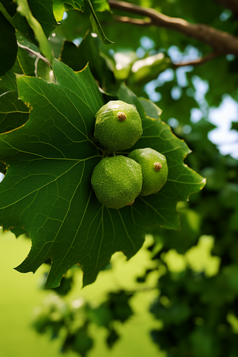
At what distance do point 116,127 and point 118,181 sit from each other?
0.33 ft

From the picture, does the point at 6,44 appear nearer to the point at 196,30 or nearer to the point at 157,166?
the point at 157,166

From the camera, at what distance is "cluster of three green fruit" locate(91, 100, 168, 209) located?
0.48m

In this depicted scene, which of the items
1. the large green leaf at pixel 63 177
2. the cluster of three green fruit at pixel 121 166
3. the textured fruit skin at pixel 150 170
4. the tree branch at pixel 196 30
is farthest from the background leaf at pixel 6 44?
the tree branch at pixel 196 30

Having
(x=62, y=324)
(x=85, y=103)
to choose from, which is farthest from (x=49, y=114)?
(x=62, y=324)

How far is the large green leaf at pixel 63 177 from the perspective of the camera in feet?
1.55

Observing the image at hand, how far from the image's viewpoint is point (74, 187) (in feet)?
1.72

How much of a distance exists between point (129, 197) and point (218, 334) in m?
1.89

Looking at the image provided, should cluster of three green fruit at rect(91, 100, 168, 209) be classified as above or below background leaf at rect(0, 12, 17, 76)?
below

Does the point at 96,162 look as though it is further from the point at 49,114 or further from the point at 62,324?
A: the point at 62,324

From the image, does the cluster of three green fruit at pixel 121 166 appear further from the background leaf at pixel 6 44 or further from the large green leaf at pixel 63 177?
the background leaf at pixel 6 44

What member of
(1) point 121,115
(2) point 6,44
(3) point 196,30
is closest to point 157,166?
(1) point 121,115

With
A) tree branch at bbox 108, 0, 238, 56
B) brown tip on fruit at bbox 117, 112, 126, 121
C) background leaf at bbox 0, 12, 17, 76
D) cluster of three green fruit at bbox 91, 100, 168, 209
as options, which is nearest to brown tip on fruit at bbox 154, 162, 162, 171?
cluster of three green fruit at bbox 91, 100, 168, 209

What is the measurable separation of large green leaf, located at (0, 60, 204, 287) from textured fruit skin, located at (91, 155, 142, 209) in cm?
6

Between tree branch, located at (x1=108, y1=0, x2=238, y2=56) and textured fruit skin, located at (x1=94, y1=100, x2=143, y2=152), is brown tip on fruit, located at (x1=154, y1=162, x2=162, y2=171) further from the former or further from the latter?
tree branch, located at (x1=108, y1=0, x2=238, y2=56)
